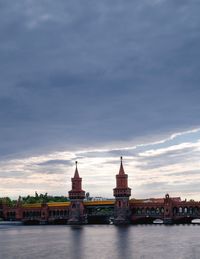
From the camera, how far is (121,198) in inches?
6890

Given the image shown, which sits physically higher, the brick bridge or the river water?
the brick bridge

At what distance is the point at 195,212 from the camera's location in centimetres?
16500

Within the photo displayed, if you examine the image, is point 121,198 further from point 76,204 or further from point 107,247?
point 107,247

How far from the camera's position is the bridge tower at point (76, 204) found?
182 m

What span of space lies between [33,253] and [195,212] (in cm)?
8960

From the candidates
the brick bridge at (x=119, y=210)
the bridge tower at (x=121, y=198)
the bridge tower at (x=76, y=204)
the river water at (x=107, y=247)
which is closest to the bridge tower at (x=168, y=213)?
the brick bridge at (x=119, y=210)

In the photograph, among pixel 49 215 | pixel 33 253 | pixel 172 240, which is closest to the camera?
pixel 33 253

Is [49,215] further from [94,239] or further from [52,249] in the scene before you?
[52,249]

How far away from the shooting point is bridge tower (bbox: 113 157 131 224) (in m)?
172

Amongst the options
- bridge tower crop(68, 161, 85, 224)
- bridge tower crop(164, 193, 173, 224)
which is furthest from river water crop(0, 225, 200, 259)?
bridge tower crop(68, 161, 85, 224)

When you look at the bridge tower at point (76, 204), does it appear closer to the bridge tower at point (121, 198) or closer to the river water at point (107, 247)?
the bridge tower at point (121, 198)

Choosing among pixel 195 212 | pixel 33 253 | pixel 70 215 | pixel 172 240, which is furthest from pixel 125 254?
pixel 70 215

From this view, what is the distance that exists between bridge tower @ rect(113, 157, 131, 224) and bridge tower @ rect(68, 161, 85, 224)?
14475 mm

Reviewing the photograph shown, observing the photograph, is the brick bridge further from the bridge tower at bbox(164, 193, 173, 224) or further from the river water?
the river water
